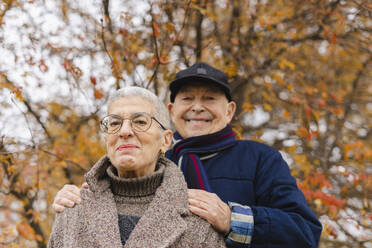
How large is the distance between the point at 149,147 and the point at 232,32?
3.90m

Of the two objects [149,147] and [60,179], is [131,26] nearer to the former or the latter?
[149,147]

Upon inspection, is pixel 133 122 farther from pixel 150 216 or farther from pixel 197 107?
pixel 197 107

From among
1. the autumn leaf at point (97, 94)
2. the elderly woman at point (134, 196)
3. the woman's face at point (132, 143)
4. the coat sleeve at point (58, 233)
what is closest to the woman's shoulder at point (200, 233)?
the elderly woman at point (134, 196)

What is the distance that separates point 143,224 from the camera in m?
1.83

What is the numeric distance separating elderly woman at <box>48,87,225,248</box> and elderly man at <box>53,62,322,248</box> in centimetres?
10

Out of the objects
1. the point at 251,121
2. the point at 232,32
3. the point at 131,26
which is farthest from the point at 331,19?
the point at 131,26

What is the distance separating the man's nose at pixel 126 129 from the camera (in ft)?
6.44

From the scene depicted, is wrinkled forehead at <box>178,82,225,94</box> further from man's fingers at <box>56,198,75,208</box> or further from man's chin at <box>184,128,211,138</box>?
man's fingers at <box>56,198,75,208</box>

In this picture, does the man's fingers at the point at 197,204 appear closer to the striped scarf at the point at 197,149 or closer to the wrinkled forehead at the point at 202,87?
the striped scarf at the point at 197,149

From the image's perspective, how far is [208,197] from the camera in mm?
1979

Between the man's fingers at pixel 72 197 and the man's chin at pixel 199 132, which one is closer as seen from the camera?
the man's fingers at pixel 72 197

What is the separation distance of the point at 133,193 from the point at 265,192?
850mm

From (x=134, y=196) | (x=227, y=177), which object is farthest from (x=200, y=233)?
(x=227, y=177)

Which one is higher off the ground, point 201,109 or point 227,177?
point 201,109
